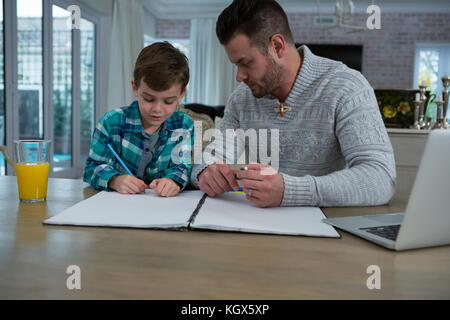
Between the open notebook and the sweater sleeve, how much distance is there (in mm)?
45

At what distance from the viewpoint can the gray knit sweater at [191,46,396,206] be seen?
0.92 meters

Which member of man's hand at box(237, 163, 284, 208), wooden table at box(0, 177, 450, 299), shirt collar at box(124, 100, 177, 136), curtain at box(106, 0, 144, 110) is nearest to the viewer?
wooden table at box(0, 177, 450, 299)

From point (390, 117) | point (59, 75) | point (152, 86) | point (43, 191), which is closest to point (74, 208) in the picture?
point (43, 191)

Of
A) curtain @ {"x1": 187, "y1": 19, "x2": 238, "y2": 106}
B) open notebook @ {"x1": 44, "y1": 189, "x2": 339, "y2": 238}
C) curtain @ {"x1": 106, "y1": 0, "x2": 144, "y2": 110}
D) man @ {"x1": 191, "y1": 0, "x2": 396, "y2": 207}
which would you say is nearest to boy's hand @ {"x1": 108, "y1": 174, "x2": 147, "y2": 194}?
open notebook @ {"x1": 44, "y1": 189, "x2": 339, "y2": 238}

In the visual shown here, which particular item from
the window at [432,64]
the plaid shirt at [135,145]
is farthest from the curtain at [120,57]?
the window at [432,64]

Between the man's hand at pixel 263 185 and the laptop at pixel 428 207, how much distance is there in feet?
0.70

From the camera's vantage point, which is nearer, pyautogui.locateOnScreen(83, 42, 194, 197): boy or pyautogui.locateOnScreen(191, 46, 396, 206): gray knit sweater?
pyautogui.locateOnScreen(191, 46, 396, 206): gray knit sweater

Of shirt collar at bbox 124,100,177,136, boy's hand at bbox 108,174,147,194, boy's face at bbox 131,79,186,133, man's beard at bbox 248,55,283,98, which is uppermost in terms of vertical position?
man's beard at bbox 248,55,283,98

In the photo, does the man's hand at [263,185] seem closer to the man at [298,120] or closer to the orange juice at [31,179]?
the man at [298,120]

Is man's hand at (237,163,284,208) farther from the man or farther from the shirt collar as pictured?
the shirt collar

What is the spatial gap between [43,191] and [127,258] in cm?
47

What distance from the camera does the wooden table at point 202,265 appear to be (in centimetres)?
47

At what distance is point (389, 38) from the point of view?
22.4ft

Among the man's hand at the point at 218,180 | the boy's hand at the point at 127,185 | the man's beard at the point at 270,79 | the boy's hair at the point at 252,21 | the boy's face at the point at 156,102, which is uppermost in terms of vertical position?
the boy's hair at the point at 252,21
